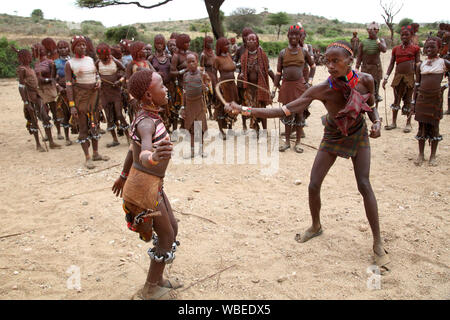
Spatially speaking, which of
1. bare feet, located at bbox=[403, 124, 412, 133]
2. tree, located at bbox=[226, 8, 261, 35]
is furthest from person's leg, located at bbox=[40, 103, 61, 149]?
tree, located at bbox=[226, 8, 261, 35]

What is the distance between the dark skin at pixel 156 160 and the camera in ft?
7.14

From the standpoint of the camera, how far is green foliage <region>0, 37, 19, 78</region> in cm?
1716

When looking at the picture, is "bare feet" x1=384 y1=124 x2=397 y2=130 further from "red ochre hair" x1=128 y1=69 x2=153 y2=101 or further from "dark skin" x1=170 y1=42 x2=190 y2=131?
"red ochre hair" x1=128 y1=69 x2=153 y2=101

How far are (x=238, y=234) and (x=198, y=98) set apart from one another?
3.04 m

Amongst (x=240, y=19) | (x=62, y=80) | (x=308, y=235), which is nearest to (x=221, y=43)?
(x=62, y=80)

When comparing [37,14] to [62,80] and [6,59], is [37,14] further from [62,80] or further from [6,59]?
[62,80]

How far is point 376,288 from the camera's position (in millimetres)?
2920

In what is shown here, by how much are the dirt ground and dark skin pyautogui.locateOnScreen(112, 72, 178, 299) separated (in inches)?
15.0

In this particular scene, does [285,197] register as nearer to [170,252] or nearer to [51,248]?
[170,252]

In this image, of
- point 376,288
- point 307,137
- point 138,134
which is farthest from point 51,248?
point 307,137

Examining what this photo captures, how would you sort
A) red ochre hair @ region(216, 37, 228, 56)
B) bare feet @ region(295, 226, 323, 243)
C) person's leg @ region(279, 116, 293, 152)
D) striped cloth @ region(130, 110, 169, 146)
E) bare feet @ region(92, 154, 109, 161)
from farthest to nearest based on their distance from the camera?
red ochre hair @ region(216, 37, 228, 56), person's leg @ region(279, 116, 293, 152), bare feet @ region(92, 154, 109, 161), bare feet @ region(295, 226, 323, 243), striped cloth @ region(130, 110, 169, 146)

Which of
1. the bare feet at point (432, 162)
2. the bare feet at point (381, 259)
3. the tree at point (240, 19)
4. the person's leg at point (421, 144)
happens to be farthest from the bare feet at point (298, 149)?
the tree at point (240, 19)

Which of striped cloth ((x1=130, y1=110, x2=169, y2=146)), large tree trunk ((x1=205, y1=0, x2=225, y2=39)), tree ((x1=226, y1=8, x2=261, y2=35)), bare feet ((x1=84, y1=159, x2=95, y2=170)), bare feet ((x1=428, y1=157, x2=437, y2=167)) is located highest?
tree ((x1=226, y1=8, x2=261, y2=35))

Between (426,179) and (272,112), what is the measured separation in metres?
3.24
